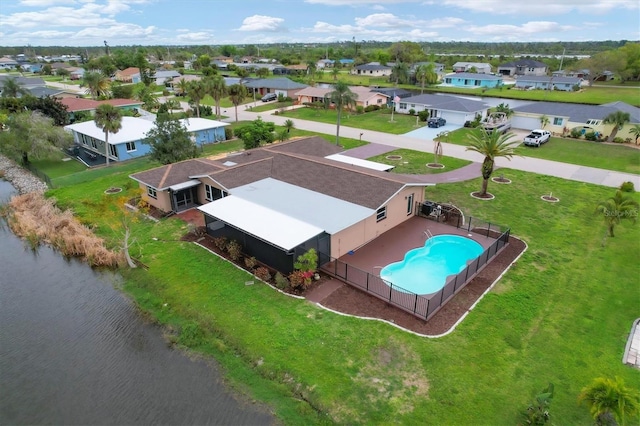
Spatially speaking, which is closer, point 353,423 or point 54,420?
point 353,423

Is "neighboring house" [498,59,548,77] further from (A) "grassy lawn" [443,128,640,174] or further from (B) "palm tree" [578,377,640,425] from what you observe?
(B) "palm tree" [578,377,640,425]

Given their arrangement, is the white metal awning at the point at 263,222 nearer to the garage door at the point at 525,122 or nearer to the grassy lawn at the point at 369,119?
the grassy lawn at the point at 369,119

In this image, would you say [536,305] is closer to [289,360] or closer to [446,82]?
[289,360]

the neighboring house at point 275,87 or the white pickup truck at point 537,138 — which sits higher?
the neighboring house at point 275,87

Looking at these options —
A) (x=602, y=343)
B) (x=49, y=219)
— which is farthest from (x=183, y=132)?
(x=602, y=343)

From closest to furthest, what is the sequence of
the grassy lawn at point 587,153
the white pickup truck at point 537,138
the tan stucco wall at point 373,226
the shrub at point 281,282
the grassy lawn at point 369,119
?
the shrub at point 281,282 → the tan stucco wall at point 373,226 → the grassy lawn at point 587,153 → the white pickup truck at point 537,138 → the grassy lawn at point 369,119

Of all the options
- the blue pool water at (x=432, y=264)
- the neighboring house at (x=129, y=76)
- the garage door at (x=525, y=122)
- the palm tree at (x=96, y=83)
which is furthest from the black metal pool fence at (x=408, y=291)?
the neighboring house at (x=129, y=76)
